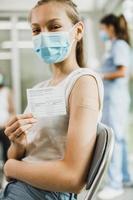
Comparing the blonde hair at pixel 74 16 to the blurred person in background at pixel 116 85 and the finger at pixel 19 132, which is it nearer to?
the finger at pixel 19 132

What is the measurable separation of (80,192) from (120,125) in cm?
192

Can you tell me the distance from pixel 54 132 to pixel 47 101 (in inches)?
4.1

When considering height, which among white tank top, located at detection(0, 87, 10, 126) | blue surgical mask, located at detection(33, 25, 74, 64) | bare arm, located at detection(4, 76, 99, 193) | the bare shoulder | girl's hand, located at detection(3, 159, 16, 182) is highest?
blue surgical mask, located at detection(33, 25, 74, 64)

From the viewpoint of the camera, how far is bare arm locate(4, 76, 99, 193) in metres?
0.86

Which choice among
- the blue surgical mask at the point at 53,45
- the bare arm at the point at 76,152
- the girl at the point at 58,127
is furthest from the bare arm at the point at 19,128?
the blue surgical mask at the point at 53,45

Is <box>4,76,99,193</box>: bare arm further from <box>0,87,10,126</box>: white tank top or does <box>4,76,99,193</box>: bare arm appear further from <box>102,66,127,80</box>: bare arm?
<box>0,87,10,126</box>: white tank top

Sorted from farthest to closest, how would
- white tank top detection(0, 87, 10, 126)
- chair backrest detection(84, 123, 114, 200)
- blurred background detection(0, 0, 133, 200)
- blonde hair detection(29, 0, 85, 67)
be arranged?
blurred background detection(0, 0, 133, 200) < white tank top detection(0, 87, 10, 126) < blonde hair detection(29, 0, 85, 67) < chair backrest detection(84, 123, 114, 200)

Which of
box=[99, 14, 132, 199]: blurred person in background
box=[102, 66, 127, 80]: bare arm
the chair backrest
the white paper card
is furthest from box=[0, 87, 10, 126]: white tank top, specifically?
the chair backrest

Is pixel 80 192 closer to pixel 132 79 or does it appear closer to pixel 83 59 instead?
pixel 83 59

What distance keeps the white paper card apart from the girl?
0.06ft

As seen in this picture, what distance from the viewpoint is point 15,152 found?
108cm

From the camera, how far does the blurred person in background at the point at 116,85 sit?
267 cm

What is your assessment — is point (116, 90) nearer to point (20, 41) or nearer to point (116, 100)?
point (116, 100)

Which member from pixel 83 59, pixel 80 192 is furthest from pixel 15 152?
pixel 83 59
